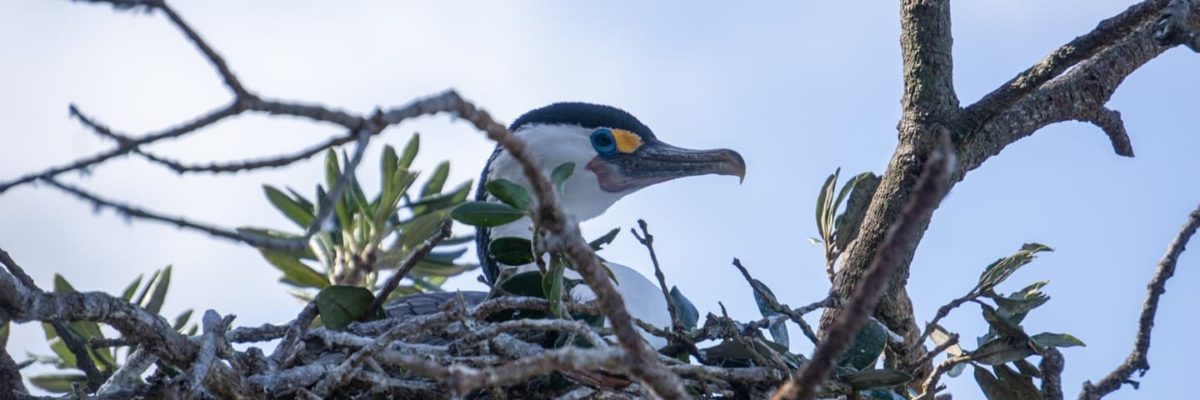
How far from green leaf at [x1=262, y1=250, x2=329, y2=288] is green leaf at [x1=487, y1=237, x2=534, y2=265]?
1.47 metres

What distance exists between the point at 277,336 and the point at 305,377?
40 centimetres

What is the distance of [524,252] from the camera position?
297 cm

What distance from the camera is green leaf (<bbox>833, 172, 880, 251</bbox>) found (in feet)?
12.2

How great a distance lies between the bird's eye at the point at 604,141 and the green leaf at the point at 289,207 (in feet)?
3.28

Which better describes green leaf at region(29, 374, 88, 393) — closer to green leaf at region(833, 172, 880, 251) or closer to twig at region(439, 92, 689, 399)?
green leaf at region(833, 172, 880, 251)

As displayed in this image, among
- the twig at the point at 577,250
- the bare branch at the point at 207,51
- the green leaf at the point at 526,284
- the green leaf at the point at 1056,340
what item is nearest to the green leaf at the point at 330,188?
the green leaf at the point at 526,284

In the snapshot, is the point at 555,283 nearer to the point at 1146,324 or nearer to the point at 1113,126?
the point at 1146,324

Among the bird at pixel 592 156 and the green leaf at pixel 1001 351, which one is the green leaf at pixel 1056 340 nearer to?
the green leaf at pixel 1001 351

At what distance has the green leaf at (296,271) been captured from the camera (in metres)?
4.30

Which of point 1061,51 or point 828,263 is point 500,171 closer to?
point 828,263

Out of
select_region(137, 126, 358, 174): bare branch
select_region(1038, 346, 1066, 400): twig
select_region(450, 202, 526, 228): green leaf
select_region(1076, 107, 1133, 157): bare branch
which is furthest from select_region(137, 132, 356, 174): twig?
select_region(1076, 107, 1133, 157): bare branch

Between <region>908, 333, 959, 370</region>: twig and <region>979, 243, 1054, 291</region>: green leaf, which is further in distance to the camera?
<region>979, 243, 1054, 291</region>: green leaf

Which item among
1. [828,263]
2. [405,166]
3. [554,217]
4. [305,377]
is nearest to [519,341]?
[305,377]

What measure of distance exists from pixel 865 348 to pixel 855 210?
0.76 metres
